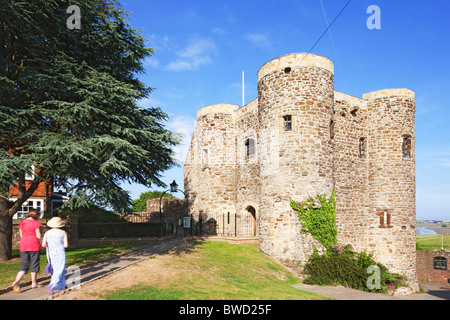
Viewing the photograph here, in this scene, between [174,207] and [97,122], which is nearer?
[97,122]

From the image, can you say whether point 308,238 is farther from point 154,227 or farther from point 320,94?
point 154,227

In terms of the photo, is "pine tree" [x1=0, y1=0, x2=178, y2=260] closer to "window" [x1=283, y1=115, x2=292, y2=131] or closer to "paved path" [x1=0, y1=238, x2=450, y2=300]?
"paved path" [x1=0, y1=238, x2=450, y2=300]

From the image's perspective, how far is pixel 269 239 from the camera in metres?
17.8

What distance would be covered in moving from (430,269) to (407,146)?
1658cm

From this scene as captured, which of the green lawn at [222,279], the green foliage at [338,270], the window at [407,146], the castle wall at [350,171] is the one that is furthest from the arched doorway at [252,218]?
the window at [407,146]

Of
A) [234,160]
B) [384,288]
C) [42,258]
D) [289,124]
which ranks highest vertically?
[289,124]

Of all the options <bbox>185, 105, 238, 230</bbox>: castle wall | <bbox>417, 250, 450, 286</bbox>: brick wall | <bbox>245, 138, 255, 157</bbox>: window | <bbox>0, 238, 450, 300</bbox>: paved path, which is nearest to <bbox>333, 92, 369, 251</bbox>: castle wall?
<bbox>245, 138, 255, 157</bbox>: window

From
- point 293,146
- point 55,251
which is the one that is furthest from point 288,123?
point 55,251

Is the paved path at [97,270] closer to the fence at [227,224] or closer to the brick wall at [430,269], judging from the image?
the fence at [227,224]

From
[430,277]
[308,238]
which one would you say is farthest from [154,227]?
[430,277]

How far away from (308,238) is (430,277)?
22237mm

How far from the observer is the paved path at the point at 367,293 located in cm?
1152

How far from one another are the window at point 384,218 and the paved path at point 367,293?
4.26m
